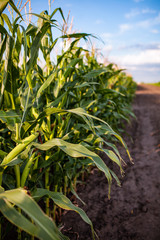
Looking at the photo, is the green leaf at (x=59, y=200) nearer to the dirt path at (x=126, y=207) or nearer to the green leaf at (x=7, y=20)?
the dirt path at (x=126, y=207)

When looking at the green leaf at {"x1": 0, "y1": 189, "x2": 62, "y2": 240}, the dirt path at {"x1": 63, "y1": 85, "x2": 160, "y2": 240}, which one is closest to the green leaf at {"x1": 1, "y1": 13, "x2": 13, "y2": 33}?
the green leaf at {"x1": 0, "y1": 189, "x2": 62, "y2": 240}

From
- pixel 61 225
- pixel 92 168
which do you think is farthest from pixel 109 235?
pixel 92 168

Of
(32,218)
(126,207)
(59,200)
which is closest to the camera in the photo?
(32,218)

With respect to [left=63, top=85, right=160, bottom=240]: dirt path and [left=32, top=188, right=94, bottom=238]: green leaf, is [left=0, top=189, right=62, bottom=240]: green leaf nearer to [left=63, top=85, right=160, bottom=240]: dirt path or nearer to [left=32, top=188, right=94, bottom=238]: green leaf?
[left=32, top=188, right=94, bottom=238]: green leaf

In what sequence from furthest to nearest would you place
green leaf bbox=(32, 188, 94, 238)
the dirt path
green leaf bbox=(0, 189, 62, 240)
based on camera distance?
the dirt path < green leaf bbox=(32, 188, 94, 238) < green leaf bbox=(0, 189, 62, 240)

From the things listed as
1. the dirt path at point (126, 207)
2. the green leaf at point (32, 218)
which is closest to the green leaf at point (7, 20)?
the green leaf at point (32, 218)

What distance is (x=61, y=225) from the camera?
41.6 inches

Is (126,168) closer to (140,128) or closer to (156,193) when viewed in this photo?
(156,193)

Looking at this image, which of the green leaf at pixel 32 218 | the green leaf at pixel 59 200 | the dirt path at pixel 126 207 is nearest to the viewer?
the green leaf at pixel 32 218

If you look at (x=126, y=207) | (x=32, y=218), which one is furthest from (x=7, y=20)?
(x=126, y=207)

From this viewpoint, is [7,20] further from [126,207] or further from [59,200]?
[126,207]

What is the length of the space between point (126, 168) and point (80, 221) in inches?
34.4

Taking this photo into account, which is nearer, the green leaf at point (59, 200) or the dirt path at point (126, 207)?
the green leaf at point (59, 200)

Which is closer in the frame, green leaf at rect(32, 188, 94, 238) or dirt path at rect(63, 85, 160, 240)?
green leaf at rect(32, 188, 94, 238)
